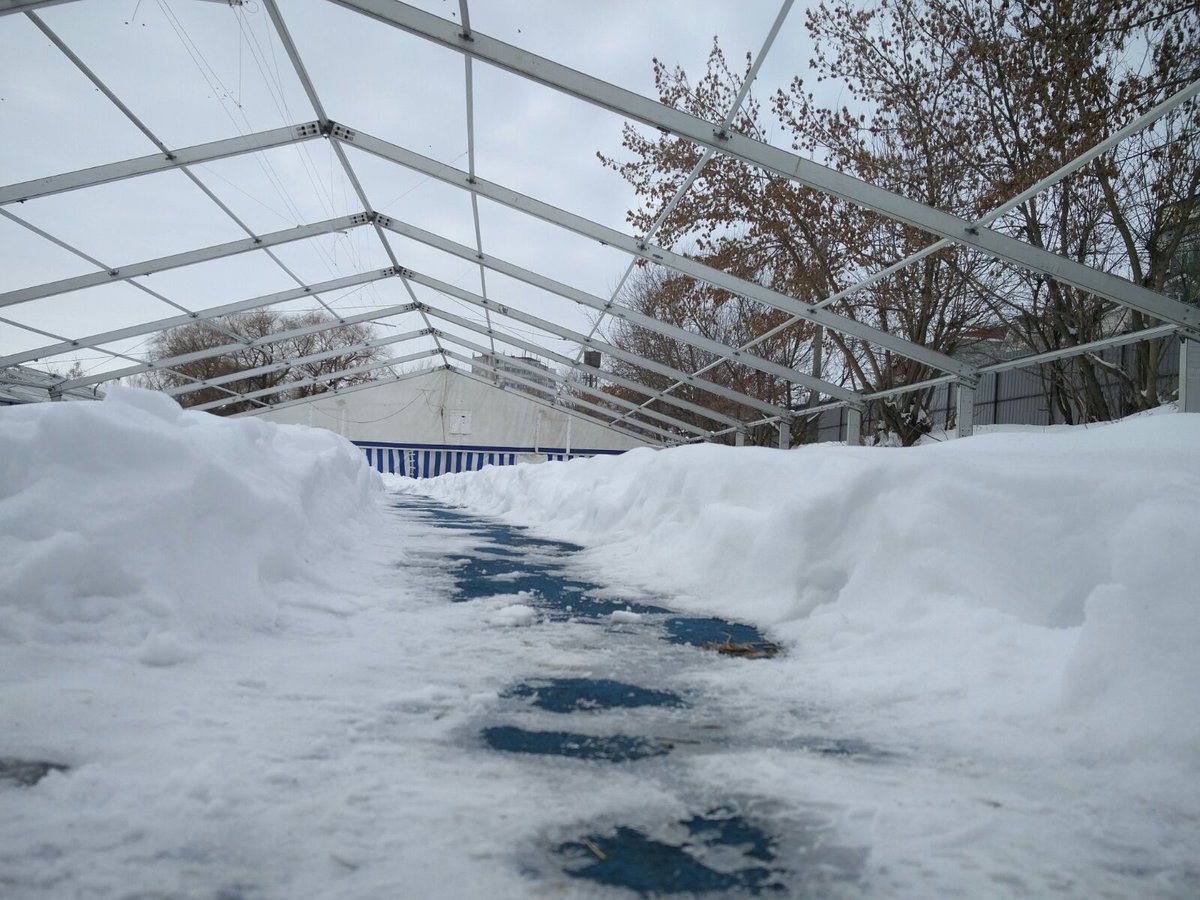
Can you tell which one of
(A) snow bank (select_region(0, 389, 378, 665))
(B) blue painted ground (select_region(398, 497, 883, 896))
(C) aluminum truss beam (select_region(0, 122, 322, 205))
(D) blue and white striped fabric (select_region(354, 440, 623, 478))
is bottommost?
(B) blue painted ground (select_region(398, 497, 883, 896))

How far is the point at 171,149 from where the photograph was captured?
8.12 meters

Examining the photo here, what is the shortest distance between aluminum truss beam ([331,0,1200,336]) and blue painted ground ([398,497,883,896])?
4067mm

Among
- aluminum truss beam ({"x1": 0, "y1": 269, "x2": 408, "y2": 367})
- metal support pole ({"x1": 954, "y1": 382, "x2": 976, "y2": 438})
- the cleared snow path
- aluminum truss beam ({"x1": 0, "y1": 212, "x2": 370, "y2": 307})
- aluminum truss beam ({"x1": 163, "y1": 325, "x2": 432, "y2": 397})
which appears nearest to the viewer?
the cleared snow path

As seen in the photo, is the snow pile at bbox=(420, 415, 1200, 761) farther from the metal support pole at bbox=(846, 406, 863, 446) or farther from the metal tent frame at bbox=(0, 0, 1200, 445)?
Answer: the metal support pole at bbox=(846, 406, 863, 446)

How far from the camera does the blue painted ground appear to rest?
3.77ft

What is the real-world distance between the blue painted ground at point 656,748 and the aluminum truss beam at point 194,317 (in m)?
10.8

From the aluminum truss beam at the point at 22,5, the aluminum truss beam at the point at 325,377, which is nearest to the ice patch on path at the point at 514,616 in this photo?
the aluminum truss beam at the point at 22,5

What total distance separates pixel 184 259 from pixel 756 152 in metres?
8.25

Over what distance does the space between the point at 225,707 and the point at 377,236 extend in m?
10.8

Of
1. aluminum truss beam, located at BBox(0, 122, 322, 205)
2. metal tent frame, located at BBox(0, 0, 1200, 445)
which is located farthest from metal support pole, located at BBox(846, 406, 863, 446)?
aluminum truss beam, located at BBox(0, 122, 322, 205)

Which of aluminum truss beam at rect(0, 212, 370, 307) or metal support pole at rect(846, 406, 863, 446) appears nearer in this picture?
aluminum truss beam at rect(0, 212, 370, 307)

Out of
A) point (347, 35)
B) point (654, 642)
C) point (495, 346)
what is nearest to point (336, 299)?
point (495, 346)

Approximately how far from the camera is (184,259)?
1055 cm

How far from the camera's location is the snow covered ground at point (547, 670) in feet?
3.86
